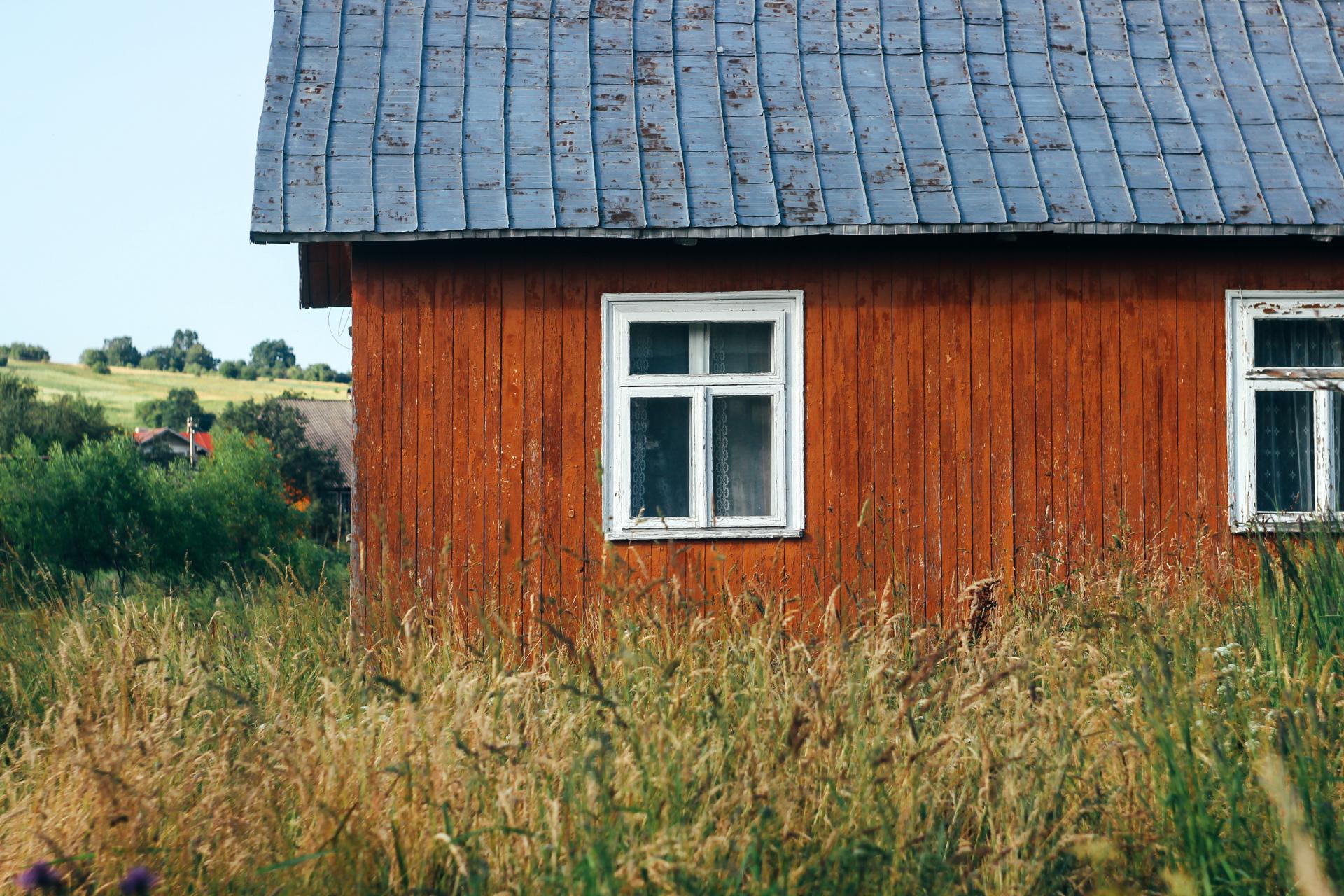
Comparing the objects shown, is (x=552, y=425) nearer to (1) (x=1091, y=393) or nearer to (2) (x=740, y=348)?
(2) (x=740, y=348)

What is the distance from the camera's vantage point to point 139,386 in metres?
94.2

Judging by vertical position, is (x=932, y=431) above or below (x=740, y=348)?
below

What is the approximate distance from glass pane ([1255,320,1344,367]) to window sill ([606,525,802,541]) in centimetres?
327

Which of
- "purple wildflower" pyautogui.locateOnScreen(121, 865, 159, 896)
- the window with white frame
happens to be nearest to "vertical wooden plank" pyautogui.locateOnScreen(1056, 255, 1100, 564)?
the window with white frame

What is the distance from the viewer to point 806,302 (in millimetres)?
7309

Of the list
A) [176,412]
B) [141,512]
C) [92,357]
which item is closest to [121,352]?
[92,357]

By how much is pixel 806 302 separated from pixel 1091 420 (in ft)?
6.38

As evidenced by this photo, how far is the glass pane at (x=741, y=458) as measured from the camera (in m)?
7.34

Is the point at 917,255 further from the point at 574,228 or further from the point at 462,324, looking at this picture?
the point at 462,324

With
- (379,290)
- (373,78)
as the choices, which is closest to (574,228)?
(379,290)

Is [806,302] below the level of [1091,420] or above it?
above

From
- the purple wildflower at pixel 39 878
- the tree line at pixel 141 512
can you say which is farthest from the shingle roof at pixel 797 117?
the purple wildflower at pixel 39 878

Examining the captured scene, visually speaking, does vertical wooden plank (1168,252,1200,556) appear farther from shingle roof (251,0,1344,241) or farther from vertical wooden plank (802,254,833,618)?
vertical wooden plank (802,254,833,618)

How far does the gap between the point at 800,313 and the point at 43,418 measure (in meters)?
33.5
